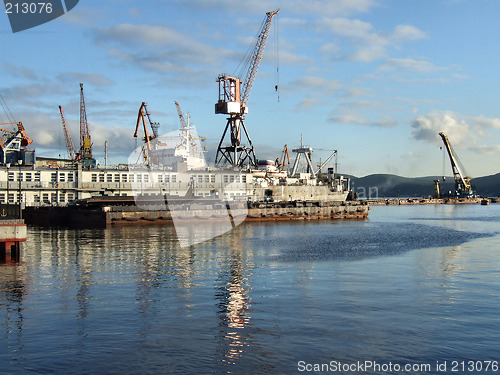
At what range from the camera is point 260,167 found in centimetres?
11950

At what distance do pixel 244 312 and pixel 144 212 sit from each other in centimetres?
5433

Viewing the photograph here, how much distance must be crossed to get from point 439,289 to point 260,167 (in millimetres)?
93380

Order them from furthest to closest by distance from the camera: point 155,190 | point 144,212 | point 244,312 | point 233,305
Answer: point 155,190 → point 144,212 → point 233,305 → point 244,312

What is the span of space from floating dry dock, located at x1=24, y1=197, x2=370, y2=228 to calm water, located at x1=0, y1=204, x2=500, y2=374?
3099 cm

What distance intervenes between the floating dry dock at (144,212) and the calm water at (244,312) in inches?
1220

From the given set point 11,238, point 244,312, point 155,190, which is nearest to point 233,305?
point 244,312

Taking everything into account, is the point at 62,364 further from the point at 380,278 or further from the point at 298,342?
the point at 380,278

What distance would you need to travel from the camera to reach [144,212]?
7412 cm

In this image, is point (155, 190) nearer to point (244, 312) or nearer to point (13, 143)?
point (13, 143)

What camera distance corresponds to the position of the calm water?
53.6 ft

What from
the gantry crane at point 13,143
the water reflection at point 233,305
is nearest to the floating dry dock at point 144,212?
the gantry crane at point 13,143

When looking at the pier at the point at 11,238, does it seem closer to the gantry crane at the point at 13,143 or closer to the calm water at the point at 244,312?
the calm water at the point at 244,312

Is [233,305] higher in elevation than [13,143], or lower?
lower

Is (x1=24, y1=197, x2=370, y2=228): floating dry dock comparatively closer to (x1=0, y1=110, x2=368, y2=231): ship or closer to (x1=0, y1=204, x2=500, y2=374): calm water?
(x1=0, y1=110, x2=368, y2=231): ship
